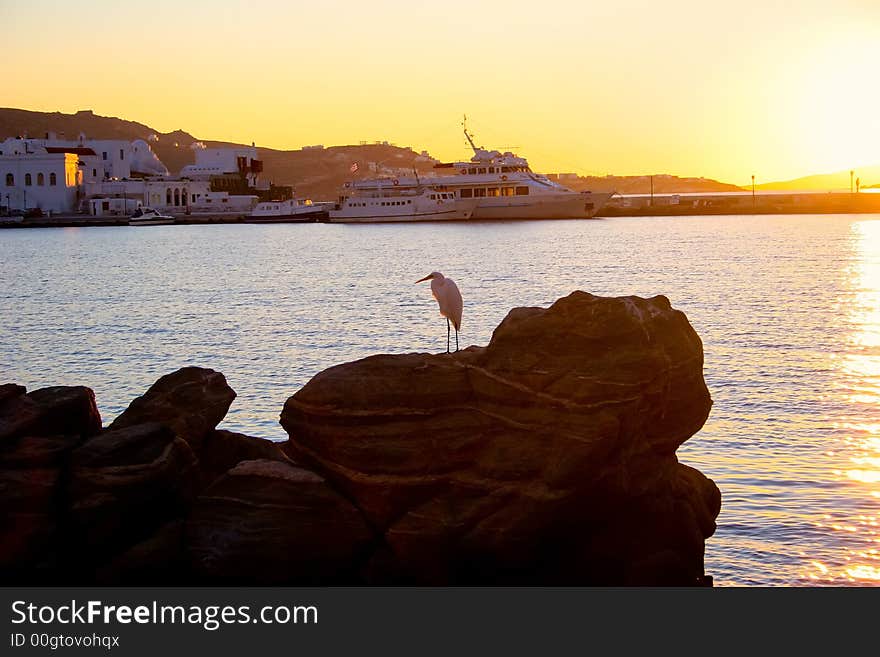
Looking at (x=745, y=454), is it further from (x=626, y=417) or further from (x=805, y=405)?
(x=626, y=417)

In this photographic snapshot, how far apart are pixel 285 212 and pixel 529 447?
401 ft

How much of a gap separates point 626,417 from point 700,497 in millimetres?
1610

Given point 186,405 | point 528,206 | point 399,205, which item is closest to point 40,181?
point 399,205

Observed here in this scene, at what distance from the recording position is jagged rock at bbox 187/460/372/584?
816 cm

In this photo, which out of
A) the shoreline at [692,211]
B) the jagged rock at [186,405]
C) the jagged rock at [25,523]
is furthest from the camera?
the shoreline at [692,211]

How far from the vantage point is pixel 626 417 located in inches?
320

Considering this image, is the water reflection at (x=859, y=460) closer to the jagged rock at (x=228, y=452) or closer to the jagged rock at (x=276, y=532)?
the jagged rock at (x=276, y=532)

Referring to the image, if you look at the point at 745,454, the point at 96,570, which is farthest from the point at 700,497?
the point at 96,570

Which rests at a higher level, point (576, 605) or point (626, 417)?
point (626, 417)

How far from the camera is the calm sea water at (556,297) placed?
10.9 m

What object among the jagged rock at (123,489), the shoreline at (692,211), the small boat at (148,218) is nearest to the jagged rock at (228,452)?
the jagged rock at (123,489)

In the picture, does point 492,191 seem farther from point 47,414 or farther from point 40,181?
point 47,414

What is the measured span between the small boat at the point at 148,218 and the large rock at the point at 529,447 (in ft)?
392

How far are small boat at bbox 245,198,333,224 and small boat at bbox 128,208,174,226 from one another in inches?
364
